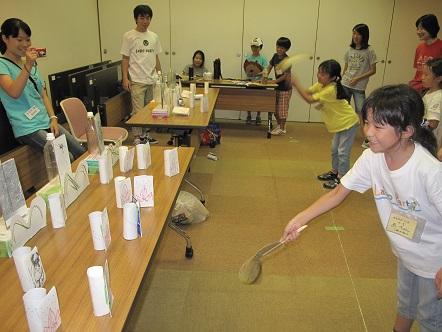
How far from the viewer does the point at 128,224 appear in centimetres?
146

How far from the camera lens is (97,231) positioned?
138 centimetres

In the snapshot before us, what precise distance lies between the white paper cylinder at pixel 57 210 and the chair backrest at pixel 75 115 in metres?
1.95

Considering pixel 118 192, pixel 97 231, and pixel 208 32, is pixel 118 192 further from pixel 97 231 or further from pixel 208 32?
pixel 208 32

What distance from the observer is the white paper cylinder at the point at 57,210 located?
5.00 feet

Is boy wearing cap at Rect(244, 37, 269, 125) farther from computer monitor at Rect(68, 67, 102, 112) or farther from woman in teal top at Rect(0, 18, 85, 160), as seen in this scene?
woman in teal top at Rect(0, 18, 85, 160)

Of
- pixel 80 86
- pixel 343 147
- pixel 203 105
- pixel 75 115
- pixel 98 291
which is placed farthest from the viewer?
pixel 80 86

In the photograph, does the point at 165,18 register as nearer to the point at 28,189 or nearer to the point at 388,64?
the point at 388,64

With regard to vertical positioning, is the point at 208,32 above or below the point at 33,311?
above

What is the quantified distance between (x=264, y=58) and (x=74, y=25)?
278cm

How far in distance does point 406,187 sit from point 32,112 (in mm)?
2521

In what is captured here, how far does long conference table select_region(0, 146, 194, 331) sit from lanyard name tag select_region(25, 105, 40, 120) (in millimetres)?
1241

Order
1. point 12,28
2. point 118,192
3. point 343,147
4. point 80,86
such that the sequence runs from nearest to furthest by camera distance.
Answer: point 118,192 < point 12,28 < point 343,147 < point 80,86

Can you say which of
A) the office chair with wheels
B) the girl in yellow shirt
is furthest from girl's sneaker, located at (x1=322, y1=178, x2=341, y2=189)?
the office chair with wheels

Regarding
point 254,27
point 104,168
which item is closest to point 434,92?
point 104,168
